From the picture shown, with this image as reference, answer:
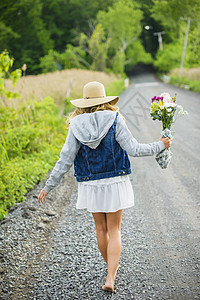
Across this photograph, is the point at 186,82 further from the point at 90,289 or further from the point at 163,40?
the point at 90,289

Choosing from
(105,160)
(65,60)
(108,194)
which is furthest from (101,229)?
(65,60)

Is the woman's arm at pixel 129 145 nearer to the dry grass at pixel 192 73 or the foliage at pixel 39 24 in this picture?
the dry grass at pixel 192 73

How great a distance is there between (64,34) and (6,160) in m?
47.2

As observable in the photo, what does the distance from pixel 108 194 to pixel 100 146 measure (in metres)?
0.38

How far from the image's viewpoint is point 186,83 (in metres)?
21.9

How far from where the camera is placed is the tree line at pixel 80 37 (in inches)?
1320

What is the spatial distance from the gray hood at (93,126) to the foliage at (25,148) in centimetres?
213

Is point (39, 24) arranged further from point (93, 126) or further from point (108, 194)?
point (108, 194)

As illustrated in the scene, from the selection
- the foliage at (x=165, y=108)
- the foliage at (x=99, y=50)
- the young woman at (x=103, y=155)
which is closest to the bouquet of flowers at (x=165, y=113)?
the foliage at (x=165, y=108)

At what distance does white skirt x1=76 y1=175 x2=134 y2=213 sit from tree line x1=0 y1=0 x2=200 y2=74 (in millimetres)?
29545

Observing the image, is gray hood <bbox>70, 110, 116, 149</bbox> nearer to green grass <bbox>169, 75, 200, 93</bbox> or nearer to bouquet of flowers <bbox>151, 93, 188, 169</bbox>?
bouquet of flowers <bbox>151, 93, 188, 169</bbox>

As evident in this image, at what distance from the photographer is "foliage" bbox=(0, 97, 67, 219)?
15.3 ft

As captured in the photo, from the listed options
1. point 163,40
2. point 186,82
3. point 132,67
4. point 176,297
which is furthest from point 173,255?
point 132,67

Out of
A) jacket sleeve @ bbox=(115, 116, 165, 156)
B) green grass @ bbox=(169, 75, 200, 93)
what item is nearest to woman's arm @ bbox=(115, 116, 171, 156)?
jacket sleeve @ bbox=(115, 116, 165, 156)
